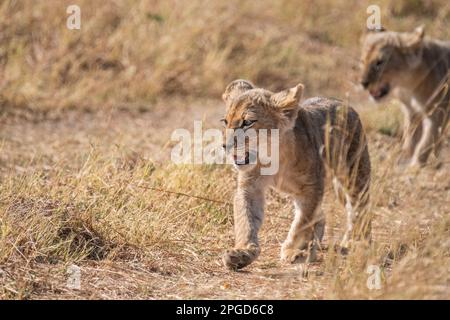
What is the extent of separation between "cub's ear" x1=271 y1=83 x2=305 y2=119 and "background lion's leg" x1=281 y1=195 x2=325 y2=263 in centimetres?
52

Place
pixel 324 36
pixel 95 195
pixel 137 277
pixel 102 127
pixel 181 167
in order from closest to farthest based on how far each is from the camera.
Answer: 1. pixel 137 277
2. pixel 95 195
3. pixel 181 167
4. pixel 102 127
5. pixel 324 36

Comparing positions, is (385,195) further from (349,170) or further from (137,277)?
(137,277)

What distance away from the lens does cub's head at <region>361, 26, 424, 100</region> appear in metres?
8.85

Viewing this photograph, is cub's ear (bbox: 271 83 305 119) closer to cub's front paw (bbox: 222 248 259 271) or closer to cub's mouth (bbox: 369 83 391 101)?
cub's front paw (bbox: 222 248 259 271)

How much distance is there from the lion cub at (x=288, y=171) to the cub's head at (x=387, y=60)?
3319mm

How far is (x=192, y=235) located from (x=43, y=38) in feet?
17.0

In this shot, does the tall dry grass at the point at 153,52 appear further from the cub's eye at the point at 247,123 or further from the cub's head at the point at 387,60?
the cub's eye at the point at 247,123

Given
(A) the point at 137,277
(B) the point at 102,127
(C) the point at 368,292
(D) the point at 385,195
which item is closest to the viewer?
(C) the point at 368,292

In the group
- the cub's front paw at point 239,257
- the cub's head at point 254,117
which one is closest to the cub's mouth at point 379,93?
the cub's head at point 254,117

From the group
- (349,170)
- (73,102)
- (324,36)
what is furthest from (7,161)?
(324,36)

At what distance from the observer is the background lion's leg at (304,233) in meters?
5.29

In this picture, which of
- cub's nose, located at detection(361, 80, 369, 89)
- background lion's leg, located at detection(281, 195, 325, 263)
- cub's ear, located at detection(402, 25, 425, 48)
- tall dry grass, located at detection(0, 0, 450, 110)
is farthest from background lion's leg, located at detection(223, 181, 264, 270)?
tall dry grass, located at detection(0, 0, 450, 110)

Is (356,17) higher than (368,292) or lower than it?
higher

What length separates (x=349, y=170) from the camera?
18.9 ft
